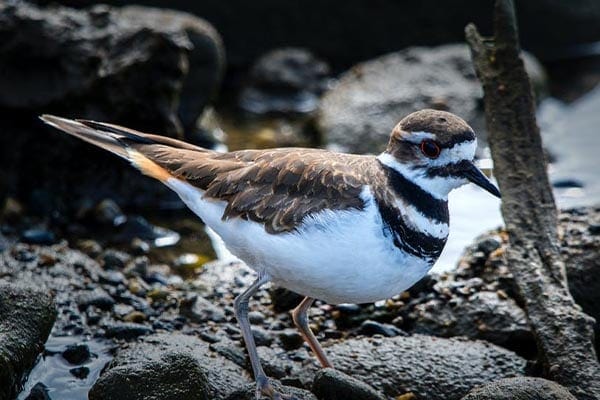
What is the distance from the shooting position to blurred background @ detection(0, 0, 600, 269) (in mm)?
9078

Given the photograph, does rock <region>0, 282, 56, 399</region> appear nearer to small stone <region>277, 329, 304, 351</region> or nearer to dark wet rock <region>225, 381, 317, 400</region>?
dark wet rock <region>225, 381, 317, 400</region>

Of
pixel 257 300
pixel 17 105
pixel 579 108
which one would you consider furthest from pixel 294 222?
pixel 579 108

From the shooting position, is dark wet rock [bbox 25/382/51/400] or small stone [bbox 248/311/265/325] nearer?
dark wet rock [bbox 25/382/51/400]

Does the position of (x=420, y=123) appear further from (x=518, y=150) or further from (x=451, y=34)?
(x=451, y=34)

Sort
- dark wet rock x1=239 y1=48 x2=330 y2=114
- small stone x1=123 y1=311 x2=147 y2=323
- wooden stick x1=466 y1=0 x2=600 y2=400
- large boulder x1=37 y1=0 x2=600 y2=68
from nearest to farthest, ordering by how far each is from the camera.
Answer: wooden stick x1=466 y1=0 x2=600 y2=400
small stone x1=123 y1=311 x2=147 y2=323
dark wet rock x1=239 y1=48 x2=330 y2=114
large boulder x1=37 y1=0 x2=600 y2=68

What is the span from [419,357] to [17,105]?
4.69 meters

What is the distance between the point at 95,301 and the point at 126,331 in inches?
19.9

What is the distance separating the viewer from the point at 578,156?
10.6 metres

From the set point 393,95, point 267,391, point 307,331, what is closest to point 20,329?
point 267,391

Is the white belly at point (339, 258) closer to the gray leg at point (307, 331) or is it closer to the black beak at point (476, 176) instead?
the black beak at point (476, 176)

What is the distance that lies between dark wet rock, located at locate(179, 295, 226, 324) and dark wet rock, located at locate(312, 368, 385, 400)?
145 cm

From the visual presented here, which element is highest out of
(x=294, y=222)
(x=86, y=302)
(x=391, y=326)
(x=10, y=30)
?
(x=294, y=222)

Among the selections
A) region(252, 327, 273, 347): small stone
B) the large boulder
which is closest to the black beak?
region(252, 327, 273, 347): small stone

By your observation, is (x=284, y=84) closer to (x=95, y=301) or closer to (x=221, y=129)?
(x=221, y=129)
